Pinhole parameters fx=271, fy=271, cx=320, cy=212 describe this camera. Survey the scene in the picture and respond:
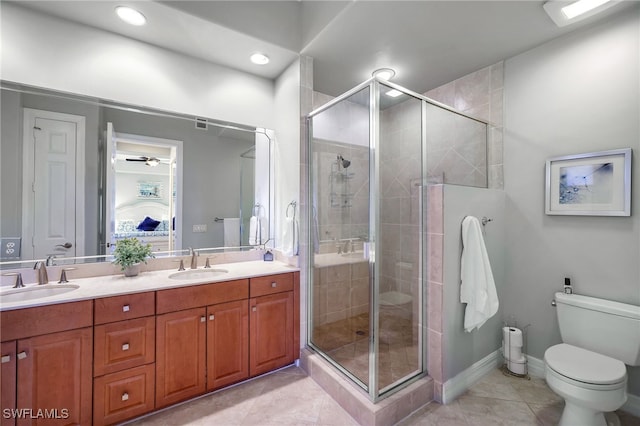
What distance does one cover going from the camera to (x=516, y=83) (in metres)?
2.34

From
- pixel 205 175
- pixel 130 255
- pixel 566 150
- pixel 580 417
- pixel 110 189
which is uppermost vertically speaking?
pixel 566 150

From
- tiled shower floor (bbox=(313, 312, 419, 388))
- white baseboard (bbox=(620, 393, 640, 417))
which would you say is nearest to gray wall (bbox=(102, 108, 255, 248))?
tiled shower floor (bbox=(313, 312, 419, 388))

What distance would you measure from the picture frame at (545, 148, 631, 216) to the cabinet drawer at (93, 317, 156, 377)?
9.91 ft

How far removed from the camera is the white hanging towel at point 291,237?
7.82ft

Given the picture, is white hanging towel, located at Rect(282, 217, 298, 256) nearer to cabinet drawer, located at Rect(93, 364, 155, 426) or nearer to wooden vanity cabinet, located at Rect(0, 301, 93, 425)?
cabinet drawer, located at Rect(93, 364, 155, 426)

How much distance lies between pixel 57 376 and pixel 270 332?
1244 mm

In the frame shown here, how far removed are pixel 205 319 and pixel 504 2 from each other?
2.90m

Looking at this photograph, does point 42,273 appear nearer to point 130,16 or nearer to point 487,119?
point 130,16

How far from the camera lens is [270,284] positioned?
2.17m

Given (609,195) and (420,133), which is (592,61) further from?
(420,133)

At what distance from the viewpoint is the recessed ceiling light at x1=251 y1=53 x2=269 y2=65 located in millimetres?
2346

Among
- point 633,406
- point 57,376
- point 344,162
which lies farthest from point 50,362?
point 633,406

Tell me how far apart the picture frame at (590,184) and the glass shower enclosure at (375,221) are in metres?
0.53

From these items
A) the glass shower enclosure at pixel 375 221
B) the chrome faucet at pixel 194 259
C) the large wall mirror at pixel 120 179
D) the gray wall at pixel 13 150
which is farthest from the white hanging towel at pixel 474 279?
the gray wall at pixel 13 150
